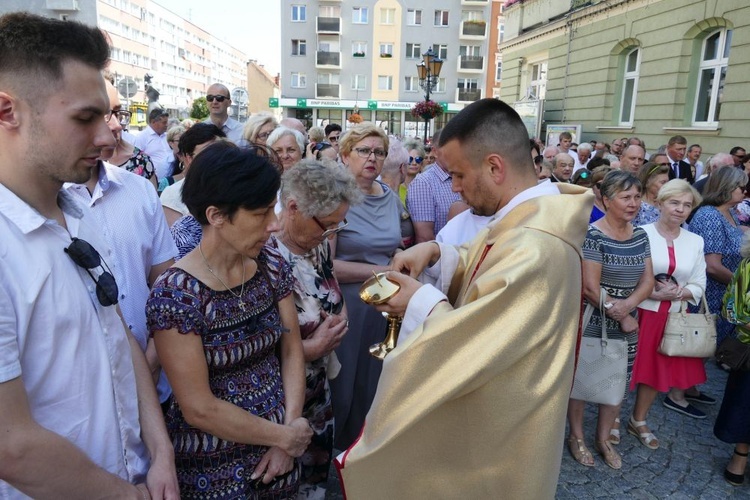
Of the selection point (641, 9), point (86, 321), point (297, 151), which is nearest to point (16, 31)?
point (86, 321)

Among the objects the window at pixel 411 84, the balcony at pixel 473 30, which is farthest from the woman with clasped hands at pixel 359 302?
the balcony at pixel 473 30

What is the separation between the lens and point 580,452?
395 cm

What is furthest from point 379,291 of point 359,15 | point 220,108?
point 359,15

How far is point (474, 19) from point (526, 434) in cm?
4606

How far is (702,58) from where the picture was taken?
12727 mm

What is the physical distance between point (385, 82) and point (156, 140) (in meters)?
37.3

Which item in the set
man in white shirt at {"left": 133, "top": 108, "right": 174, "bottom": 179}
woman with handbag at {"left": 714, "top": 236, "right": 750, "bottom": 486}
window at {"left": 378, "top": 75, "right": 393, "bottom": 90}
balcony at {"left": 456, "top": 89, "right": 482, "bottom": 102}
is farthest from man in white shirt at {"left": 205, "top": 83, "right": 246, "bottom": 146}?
balcony at {"left": 456, "top": 89, "right": 482, "bottom": 102}

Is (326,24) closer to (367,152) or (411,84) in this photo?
(411,84)

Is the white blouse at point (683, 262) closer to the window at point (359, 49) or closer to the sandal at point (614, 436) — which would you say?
the sandal at point (614, 436)

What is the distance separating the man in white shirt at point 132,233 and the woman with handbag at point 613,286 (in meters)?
2.89

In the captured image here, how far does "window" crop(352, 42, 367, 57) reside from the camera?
42750 mm

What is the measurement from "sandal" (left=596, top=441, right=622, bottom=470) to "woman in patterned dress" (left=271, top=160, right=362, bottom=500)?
232cm

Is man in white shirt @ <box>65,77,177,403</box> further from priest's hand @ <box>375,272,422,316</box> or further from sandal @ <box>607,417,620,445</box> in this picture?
sandal @ <box>607,417,620,445</box>

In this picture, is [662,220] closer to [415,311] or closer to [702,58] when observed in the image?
[415,311]
